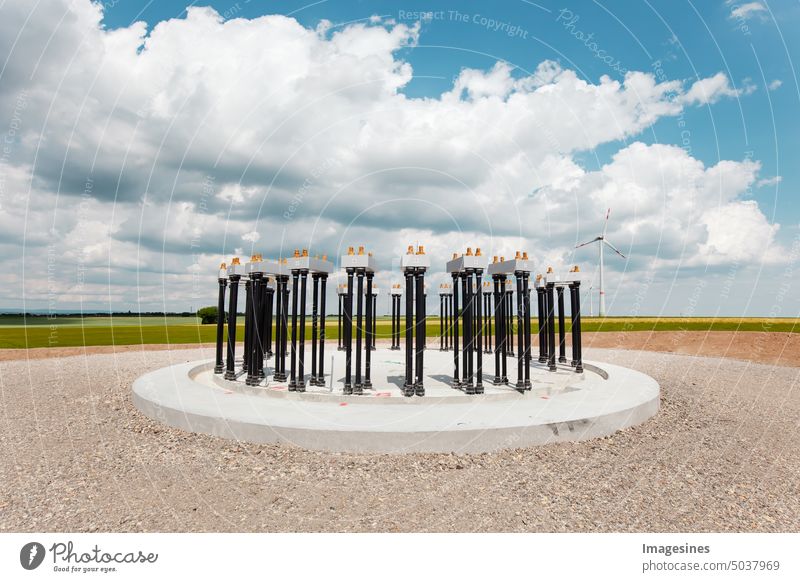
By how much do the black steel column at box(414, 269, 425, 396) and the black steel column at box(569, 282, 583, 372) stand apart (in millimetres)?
8073

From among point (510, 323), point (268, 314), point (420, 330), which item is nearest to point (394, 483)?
point (420, 330)

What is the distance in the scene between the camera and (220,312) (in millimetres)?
17172

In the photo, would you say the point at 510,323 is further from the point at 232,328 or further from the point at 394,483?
the point at 394,483

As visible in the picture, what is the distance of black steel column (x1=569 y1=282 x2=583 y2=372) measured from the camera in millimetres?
17297

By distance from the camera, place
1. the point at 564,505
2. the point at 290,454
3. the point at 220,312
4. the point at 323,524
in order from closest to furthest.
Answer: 1. the point at 323,524
2. the point at 564,505
3. the point at 290,454
4. the point at 220,312

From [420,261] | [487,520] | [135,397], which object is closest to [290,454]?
[487,520]

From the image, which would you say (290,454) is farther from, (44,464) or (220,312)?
(220,312)

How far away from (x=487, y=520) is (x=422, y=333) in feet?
20.8

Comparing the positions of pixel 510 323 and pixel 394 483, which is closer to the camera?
pixel 394 483

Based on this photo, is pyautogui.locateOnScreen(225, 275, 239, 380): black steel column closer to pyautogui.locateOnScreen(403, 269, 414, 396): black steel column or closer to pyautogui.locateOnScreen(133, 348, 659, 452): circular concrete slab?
pyautogui.locateOnScreen(133, 348, 659, 452): circular concrete slab
